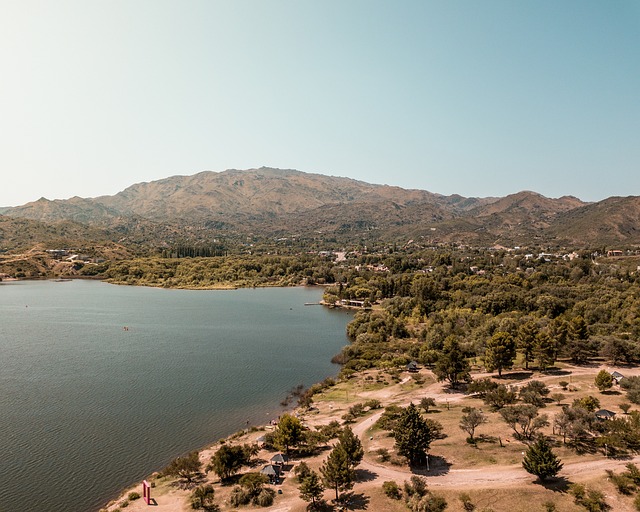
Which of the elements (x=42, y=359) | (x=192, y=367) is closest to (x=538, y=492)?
(x=192, y=367)

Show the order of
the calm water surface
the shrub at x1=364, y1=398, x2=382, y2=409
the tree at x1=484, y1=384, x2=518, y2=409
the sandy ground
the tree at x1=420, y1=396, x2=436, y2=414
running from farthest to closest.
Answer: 1. the shrub at x1=364, y1=398, x2=382, y2=409
2. the tree at x1=420, y1=396, x2=436, y2=414
3. the tree at x1=484, y1=384, x2=518, y2=409
4. the calm water surface
5. the sandy ground

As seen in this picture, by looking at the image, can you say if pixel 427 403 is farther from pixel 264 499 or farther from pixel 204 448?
pixel 204 448

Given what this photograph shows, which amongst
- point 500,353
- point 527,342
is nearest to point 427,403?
point 500,353

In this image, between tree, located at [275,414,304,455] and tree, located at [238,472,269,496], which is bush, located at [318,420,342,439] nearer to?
tree, located at [275,414,304,455]

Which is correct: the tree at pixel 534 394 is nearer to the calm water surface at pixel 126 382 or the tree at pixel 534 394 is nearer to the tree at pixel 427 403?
the tree at pixel 427 403

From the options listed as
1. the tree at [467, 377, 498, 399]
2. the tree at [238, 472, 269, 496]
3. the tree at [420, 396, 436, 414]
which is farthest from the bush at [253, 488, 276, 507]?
the tree at [467, 377, 498, 399]

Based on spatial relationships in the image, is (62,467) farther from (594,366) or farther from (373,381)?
(594,366)
